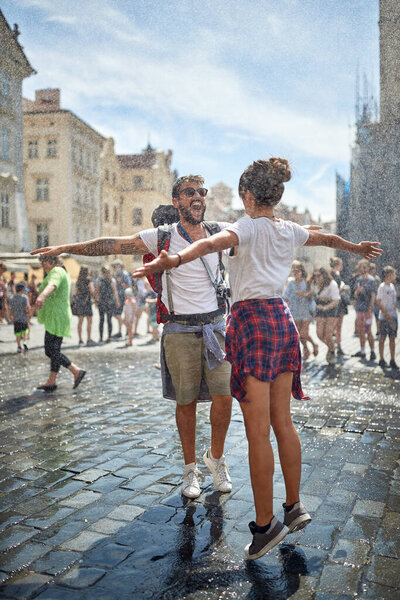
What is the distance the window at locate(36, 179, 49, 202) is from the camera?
39312 millimetres

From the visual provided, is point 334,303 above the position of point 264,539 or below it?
above

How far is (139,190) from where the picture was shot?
54406mm

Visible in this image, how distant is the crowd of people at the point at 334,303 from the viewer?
8727 millimetres

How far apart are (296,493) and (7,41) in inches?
1187

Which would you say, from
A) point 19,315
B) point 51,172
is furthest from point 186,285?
point 51,172

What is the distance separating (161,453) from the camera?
14.0 feet

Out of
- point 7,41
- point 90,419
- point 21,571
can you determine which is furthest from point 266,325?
point 7,41

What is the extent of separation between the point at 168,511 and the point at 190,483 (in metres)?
0.30

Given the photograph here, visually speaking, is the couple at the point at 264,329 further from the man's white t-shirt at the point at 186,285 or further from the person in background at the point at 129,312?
the person in background at the point at 129,312

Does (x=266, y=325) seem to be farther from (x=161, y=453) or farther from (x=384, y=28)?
(x=384, y=28)

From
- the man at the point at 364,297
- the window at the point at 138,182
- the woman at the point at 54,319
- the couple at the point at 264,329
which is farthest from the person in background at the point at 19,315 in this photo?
the window at the point at 138,182

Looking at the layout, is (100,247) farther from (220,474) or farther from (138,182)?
(138,182)

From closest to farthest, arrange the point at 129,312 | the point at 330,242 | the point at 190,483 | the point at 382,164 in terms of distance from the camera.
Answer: the point at 330,242, the point at 190,483, the point at 129,312, the point at 382,164

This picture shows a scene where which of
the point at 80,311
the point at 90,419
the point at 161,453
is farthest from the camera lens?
the point at 80,311
